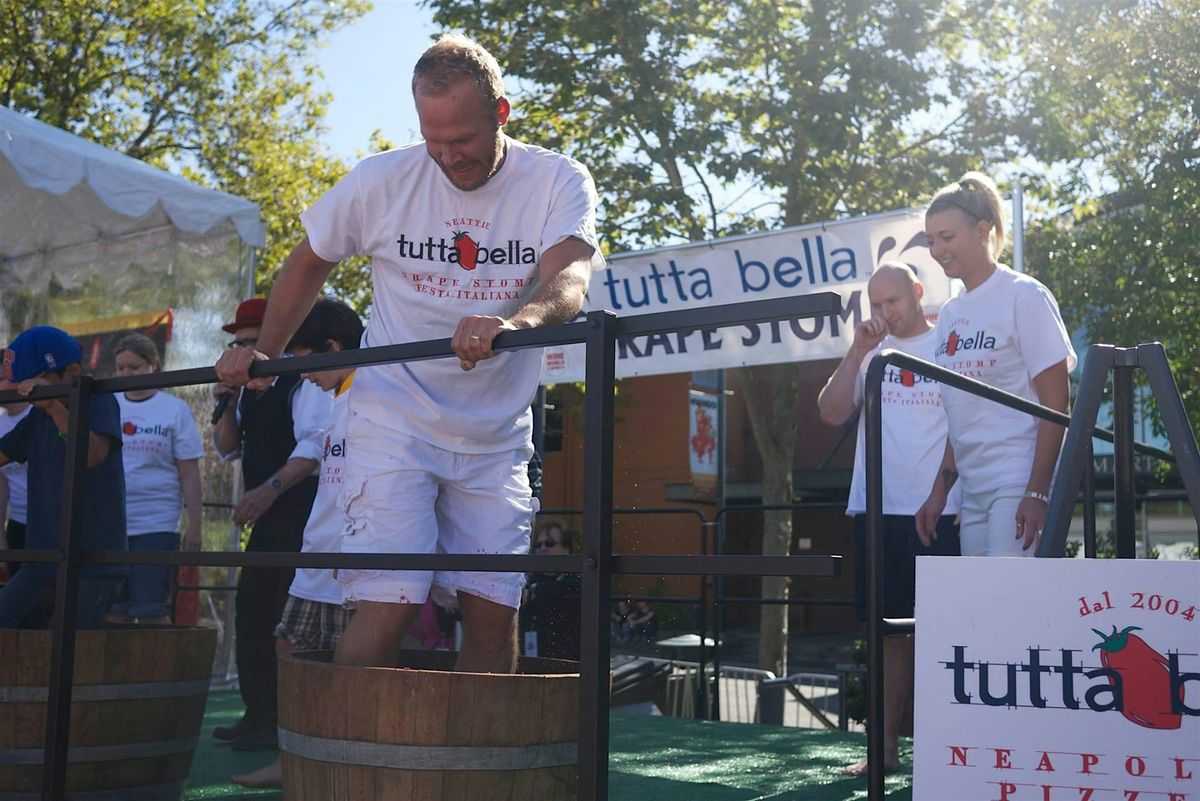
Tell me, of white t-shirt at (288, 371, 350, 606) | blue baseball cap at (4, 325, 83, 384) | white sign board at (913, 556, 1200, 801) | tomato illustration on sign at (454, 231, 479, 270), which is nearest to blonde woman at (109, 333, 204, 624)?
white t-shirt at (288, 371, 350, 606)

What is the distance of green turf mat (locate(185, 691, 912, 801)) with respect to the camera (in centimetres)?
408

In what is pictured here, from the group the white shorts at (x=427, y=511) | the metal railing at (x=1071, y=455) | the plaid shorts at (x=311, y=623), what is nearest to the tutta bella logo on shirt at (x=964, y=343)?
the metal railing at (x=1071, y=455)

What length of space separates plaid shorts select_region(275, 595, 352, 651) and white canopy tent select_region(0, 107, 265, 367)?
3436 millimetres

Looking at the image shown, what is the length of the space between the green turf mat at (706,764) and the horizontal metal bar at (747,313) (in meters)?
2.34

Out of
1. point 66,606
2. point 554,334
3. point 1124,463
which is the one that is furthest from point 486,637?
point 1124,463

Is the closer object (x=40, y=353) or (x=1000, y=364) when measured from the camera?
(x=1000, y=364)

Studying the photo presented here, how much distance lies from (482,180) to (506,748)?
3.86 ft

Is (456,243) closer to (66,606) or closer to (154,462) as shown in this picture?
(66,606)

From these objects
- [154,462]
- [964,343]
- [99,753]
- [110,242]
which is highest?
[110,242]

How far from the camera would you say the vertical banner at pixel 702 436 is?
14.8 m

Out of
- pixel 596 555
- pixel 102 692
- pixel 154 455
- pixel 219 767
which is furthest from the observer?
pixel 154 455

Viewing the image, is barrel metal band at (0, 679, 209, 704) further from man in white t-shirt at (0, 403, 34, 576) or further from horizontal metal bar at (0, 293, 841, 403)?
man in white t-shirt at (0, 403, 34, 576)

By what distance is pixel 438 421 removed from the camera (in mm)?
2646

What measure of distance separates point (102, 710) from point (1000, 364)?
2.62 m
